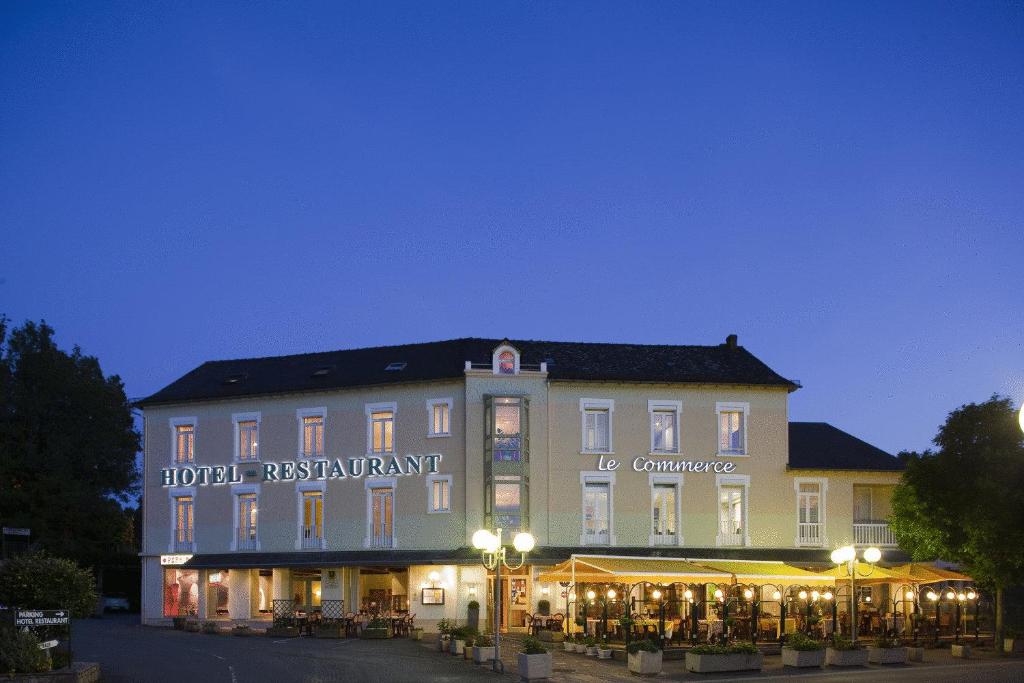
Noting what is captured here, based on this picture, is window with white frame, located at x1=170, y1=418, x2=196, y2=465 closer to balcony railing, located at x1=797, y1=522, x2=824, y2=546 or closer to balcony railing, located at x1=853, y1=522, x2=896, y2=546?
balcony railing, located at x1=797, y1=522, x2=824, y2=546

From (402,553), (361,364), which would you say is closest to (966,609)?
(402,553)

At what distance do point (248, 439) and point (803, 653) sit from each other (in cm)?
2630

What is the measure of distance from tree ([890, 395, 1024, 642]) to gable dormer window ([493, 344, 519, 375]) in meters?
14.9

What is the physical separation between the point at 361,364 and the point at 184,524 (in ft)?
32.8

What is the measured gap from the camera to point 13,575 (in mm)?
27750

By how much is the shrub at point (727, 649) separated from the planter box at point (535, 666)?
4.86 meters

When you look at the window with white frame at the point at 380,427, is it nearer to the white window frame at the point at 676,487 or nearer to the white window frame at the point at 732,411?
the white window frame at the point at 676,487

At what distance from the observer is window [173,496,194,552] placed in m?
51.3

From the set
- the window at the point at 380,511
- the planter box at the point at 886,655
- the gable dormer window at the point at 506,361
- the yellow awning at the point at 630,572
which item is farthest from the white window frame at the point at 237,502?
the planter box at the point at 886,655

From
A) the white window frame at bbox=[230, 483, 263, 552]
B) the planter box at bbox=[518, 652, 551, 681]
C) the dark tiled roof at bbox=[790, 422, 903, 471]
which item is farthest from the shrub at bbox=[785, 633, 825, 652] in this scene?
the white window frame at bbox=[230, 483, 263, 552]

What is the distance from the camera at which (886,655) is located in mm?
35281

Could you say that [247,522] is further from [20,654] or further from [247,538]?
[20,654]

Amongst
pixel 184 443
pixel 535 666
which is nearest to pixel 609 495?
pixel 184 443

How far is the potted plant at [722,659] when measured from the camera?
3219 centimetres
